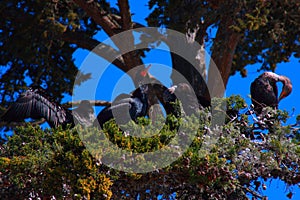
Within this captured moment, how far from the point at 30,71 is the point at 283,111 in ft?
22.0

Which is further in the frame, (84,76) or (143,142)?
(84,76)

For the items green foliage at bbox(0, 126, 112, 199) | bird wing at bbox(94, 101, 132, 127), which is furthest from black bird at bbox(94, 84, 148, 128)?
green foliage at bbox(0, 126, 112, 199)

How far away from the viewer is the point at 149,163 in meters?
7.66

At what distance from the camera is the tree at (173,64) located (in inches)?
308

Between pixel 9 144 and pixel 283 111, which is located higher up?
pixel 283 111

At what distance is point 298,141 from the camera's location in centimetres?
856

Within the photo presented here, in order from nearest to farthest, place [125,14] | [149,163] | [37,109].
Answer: [149,163] → [37,109] → [125,14]

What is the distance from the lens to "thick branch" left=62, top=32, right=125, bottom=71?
14.1 metres

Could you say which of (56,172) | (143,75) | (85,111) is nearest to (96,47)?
(85,111)

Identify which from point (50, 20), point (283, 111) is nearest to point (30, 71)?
point (50, 20)

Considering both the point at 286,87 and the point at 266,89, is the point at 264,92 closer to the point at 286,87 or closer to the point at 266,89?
the point at 266,89

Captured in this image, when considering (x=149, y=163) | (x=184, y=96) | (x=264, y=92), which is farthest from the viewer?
(x=184, y=96)

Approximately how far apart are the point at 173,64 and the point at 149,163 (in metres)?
6.30

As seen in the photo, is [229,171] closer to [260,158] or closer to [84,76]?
[260,158]
